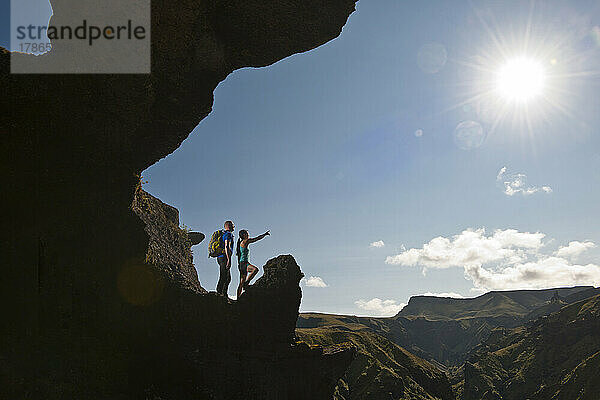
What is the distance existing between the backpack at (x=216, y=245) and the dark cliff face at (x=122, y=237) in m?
1.86

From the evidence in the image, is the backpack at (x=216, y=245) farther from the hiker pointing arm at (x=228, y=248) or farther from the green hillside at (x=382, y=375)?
the green hillside at (x=382, y=375)

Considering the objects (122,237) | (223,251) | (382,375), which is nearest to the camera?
(122,237)

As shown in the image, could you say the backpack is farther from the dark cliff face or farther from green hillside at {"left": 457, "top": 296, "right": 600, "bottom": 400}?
green hillside at {"left": 457, "top": 296, "right": 600, "bottom": 400}

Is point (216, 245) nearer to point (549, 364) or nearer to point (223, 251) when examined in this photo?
point (223, 251)

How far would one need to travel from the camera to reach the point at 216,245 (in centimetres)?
1652

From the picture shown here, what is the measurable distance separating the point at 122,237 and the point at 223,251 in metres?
4.36

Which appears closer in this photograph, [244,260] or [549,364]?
[244,260]

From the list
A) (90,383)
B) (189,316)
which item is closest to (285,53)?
(189,316)

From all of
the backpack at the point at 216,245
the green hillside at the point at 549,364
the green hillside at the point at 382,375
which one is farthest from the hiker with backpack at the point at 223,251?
the green hillside at the point at 549,364

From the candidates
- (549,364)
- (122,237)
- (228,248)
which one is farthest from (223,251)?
(549,364)

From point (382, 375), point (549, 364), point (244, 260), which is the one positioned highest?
point (244, 260)

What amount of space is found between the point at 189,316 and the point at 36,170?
26.6ft

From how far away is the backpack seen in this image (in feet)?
53.8

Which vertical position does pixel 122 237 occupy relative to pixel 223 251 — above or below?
above
